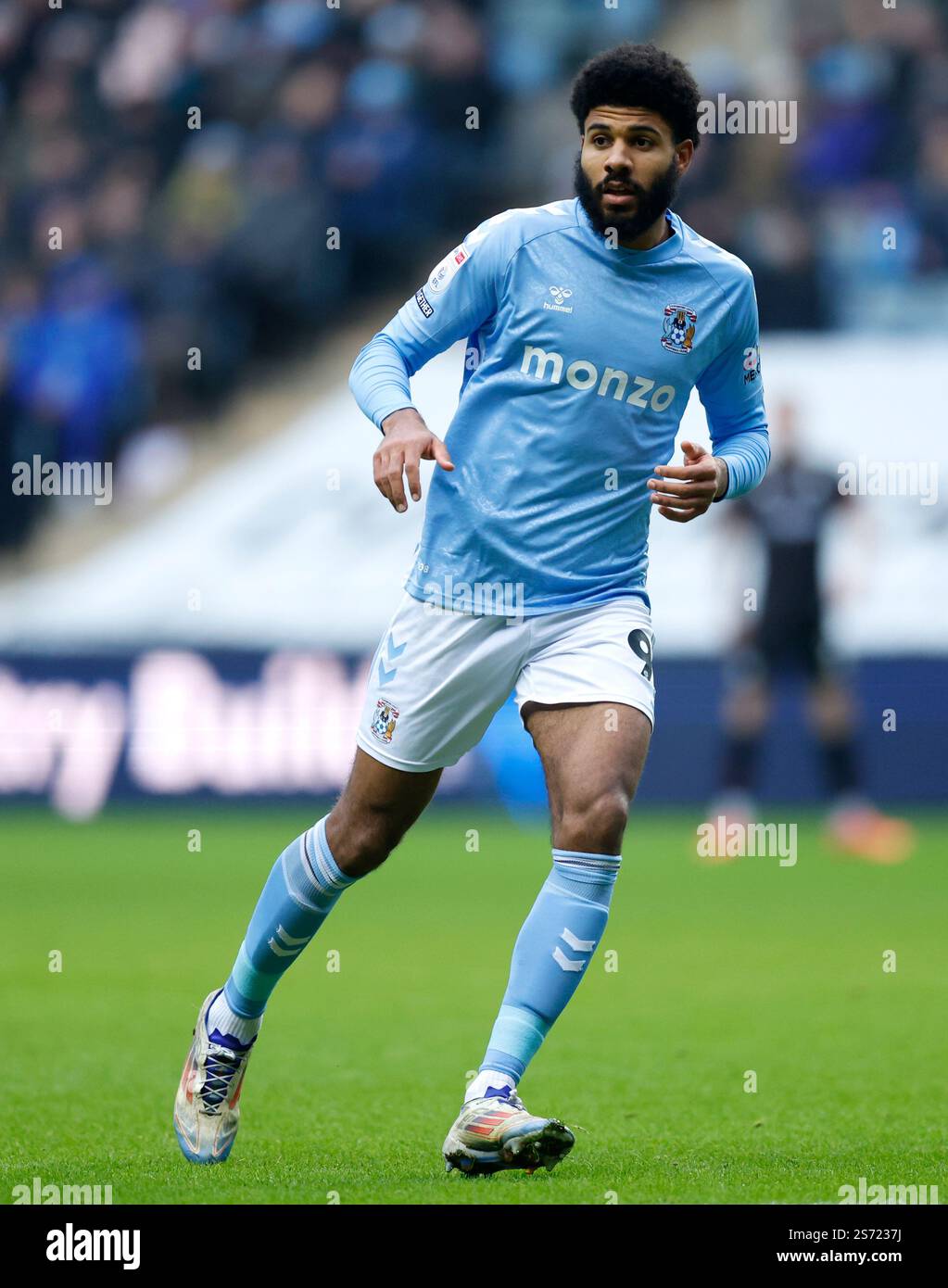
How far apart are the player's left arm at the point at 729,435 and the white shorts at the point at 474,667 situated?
0.99 feet

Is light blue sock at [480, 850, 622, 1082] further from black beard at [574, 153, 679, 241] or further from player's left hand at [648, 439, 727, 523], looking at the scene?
Answer: black beard at [574, 153, 679, 241]

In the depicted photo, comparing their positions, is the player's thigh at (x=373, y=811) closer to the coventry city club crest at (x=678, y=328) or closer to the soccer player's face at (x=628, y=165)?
the coventry city club crest at (x=678, y=328)

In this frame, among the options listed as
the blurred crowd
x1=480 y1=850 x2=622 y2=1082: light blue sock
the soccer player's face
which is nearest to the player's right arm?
the soccer player's face

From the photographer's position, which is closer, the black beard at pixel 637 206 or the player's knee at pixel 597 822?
the player's knee at pixel 597 822

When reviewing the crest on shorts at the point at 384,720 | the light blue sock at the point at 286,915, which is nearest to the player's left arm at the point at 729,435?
the crest on shorts at the point at 384,720

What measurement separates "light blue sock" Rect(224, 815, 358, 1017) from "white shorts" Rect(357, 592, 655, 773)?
27 centimetres

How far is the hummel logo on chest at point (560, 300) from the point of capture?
14.1ft

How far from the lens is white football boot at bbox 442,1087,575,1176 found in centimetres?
376

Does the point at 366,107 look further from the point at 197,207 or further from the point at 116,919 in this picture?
the point at 116,919

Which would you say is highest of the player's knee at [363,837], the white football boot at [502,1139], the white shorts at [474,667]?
the white shorts at [474,667]

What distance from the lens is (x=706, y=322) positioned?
173 inches

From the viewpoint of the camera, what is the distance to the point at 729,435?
467 cm

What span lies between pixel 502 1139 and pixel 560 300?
1741 mm

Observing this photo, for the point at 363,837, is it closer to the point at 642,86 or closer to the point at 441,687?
the point at 441,687
